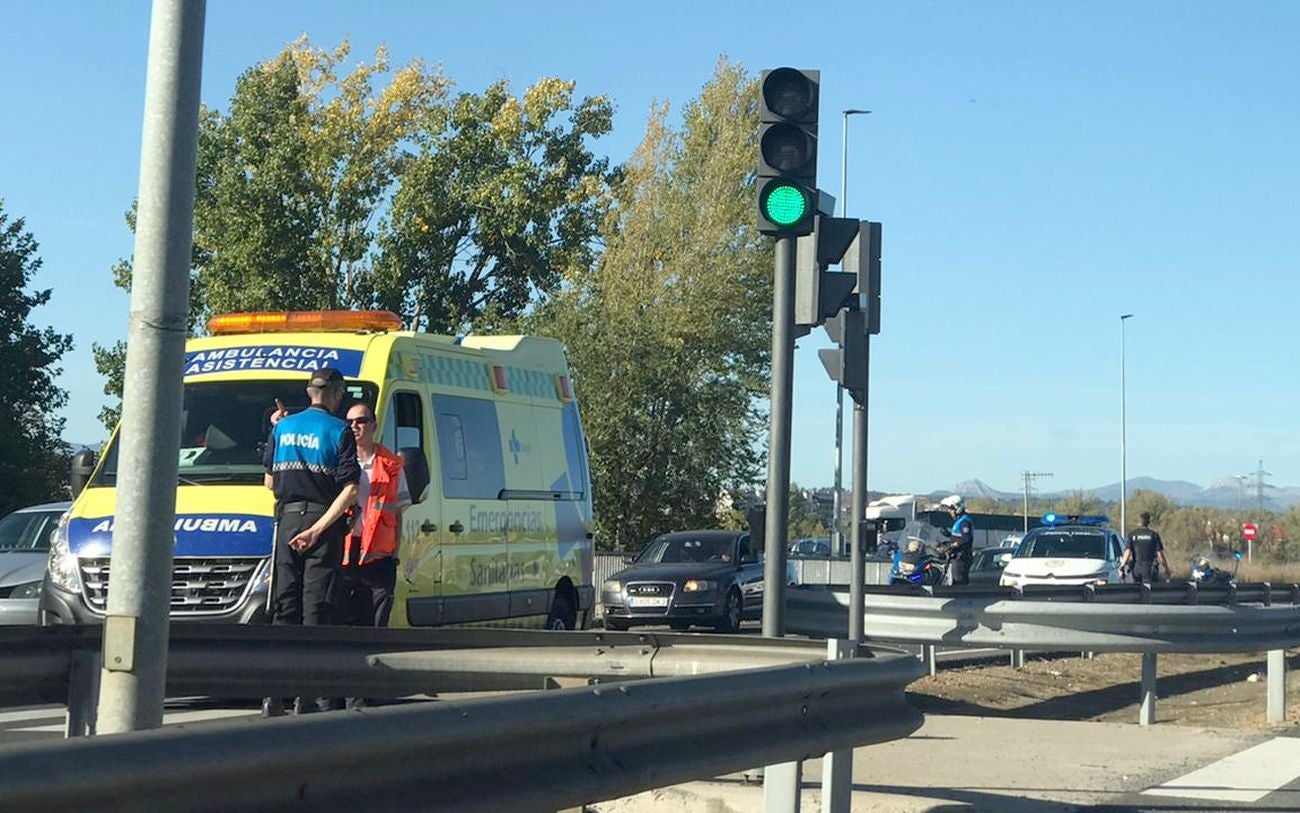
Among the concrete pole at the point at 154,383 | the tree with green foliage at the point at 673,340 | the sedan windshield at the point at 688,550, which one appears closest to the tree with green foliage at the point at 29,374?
the tree with green foliage at the point at 673,340

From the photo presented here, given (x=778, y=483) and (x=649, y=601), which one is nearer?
(x=778, y=483)

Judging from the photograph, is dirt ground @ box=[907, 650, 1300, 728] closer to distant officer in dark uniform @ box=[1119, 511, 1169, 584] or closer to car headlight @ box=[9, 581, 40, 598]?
distant officer in dark uniform @ box=[1119, 511, 1169, 584]

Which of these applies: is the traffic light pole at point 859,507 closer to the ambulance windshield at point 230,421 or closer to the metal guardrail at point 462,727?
the ambulance windshield at point 230,421

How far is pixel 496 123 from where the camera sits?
1784 inches

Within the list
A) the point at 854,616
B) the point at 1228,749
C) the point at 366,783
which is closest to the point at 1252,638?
the point at 1228,749

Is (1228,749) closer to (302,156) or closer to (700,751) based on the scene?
(700,751)

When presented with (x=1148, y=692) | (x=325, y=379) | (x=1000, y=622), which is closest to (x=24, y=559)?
(x=325, y=379)

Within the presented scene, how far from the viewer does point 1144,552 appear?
84.8ft

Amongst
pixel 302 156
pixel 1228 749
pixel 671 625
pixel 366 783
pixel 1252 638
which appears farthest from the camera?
pixel 302 156

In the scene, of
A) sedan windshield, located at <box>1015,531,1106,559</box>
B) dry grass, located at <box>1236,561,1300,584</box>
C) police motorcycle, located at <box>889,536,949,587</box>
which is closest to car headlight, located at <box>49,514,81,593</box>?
police motorcycle, located at <box>889,536,949,587</box>

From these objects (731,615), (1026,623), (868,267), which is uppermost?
(868,267)

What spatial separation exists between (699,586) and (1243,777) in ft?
45.5

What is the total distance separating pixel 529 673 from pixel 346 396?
17.3 ft

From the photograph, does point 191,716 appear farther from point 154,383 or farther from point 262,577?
point 154,383
